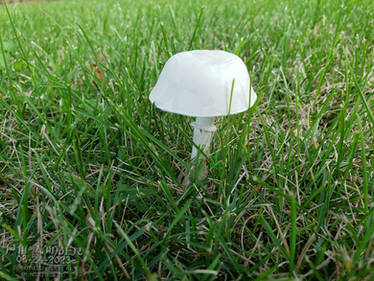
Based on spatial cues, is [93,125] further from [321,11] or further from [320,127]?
[321,11]

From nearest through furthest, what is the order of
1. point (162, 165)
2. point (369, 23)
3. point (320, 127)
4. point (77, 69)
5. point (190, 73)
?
point (190, 73)
point (162, 165)
point (320, 127)
point (77, 69)
point (369, 23)

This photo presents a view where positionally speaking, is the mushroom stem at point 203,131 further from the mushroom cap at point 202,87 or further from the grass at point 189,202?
the mushroom cap at point 202,87

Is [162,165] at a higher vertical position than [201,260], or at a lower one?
higher

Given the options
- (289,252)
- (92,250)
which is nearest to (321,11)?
(289,252)

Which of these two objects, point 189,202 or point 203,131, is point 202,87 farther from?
point 189,202

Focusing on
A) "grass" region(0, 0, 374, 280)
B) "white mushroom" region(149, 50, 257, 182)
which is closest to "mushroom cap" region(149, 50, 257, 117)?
"white mushroom" region(149, 50, 257, 182)

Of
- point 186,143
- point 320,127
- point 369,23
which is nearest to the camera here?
point 186,143

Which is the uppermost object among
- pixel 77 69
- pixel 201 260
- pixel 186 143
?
pixel 77 69
